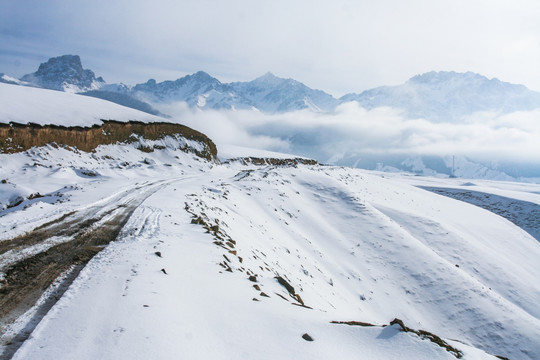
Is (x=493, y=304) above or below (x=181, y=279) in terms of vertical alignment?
below

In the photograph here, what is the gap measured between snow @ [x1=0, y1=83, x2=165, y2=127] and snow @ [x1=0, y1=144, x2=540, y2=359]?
3.64m

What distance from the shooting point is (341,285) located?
732 inches

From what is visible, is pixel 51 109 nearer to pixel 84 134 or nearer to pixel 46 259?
pixel 84 134

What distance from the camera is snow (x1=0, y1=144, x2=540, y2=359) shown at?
17.2 ft

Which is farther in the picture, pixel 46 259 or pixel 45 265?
pixel 46 259

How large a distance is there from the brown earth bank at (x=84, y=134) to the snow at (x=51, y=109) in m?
0.74

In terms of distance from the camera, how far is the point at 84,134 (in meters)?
33.6

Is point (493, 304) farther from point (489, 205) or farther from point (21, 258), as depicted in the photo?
point (489, 205)

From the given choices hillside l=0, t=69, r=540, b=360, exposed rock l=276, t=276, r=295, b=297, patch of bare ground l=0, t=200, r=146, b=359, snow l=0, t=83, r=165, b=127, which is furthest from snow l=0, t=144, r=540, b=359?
snow l=0, t=83, r=165, b=127

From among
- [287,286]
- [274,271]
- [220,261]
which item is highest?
[220,261]

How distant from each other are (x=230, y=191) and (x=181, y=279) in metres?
18.0

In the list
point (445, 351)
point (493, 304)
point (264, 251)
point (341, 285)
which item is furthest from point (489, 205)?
point (445, 351)

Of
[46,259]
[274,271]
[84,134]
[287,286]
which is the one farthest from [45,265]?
[84,134]

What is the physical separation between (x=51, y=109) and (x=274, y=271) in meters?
33.9
